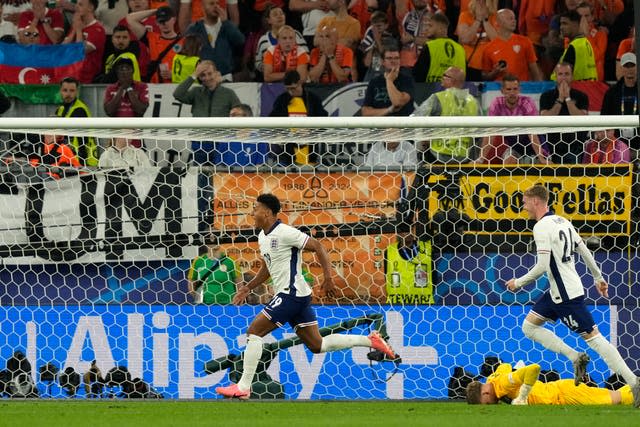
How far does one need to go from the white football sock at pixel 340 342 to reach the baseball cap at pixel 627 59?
564 centimetres

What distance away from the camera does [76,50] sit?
45.5 feet

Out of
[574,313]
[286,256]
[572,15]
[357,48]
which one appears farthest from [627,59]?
[286,256]

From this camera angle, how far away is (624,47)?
534 inches

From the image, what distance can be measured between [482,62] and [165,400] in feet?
19.9

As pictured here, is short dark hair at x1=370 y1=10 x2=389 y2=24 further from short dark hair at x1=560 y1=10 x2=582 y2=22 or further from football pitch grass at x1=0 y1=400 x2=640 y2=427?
football pitch grass at x1=0 y1=400 x2=640 y2=427

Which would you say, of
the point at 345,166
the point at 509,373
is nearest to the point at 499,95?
the point at 345,166

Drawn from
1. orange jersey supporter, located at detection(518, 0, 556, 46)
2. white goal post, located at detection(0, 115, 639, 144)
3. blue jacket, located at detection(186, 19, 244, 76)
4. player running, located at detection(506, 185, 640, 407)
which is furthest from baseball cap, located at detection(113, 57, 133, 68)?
player running, located at detection(506, 185, 640, 407)

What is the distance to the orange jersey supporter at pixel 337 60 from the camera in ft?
44.2

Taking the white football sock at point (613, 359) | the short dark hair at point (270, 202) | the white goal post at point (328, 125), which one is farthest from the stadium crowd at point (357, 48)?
the white football sock at point (613, 359)

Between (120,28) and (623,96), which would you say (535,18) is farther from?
(120,28)

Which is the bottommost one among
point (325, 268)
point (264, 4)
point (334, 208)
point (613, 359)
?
point (613, 359)

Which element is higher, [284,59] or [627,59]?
[284,59]

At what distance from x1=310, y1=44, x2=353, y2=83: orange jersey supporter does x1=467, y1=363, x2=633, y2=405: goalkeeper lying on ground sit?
5157 millimetres

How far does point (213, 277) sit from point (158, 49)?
4.68 meters
